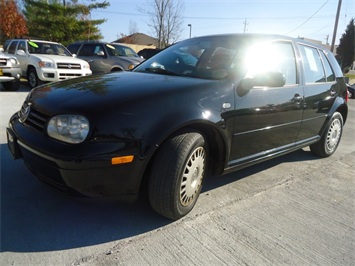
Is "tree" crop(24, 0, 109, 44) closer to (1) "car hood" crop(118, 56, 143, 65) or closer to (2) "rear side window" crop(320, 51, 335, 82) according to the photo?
(1) "car hood" crop(118, 56, 143, 65)

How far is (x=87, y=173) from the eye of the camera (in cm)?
210

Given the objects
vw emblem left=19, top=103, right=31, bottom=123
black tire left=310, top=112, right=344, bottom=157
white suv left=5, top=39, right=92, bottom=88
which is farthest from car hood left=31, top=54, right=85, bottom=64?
black tire left=310, top=112, right=344, bottom=157

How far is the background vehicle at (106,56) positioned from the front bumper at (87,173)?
8178mm

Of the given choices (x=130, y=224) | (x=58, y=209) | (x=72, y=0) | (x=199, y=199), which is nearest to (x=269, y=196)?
(x=199, y=199)

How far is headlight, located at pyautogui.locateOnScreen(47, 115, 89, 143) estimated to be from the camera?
212 centimetres

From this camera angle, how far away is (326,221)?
110 inches

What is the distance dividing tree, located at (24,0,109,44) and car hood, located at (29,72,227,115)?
922 inches

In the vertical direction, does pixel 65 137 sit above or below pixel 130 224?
above

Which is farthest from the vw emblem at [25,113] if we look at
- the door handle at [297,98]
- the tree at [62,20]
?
the tree at [62,20]

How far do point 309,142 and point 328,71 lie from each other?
1145 millimetres

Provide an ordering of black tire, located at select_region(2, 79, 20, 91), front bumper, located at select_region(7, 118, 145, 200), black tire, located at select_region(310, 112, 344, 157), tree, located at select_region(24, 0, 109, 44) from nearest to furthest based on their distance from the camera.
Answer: front bumper, located at select_region(7, 118, 145, 200) < black tire, located at select_region(310, 112, 344, 157) < black tire, located at select_region(2, 79, 20, 91) < tree, located at select_region(24, 0, 109, 44)

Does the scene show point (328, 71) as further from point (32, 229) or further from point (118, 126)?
point (32, 229)

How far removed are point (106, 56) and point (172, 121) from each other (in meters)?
9.09

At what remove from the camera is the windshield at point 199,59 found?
302 centimetres
